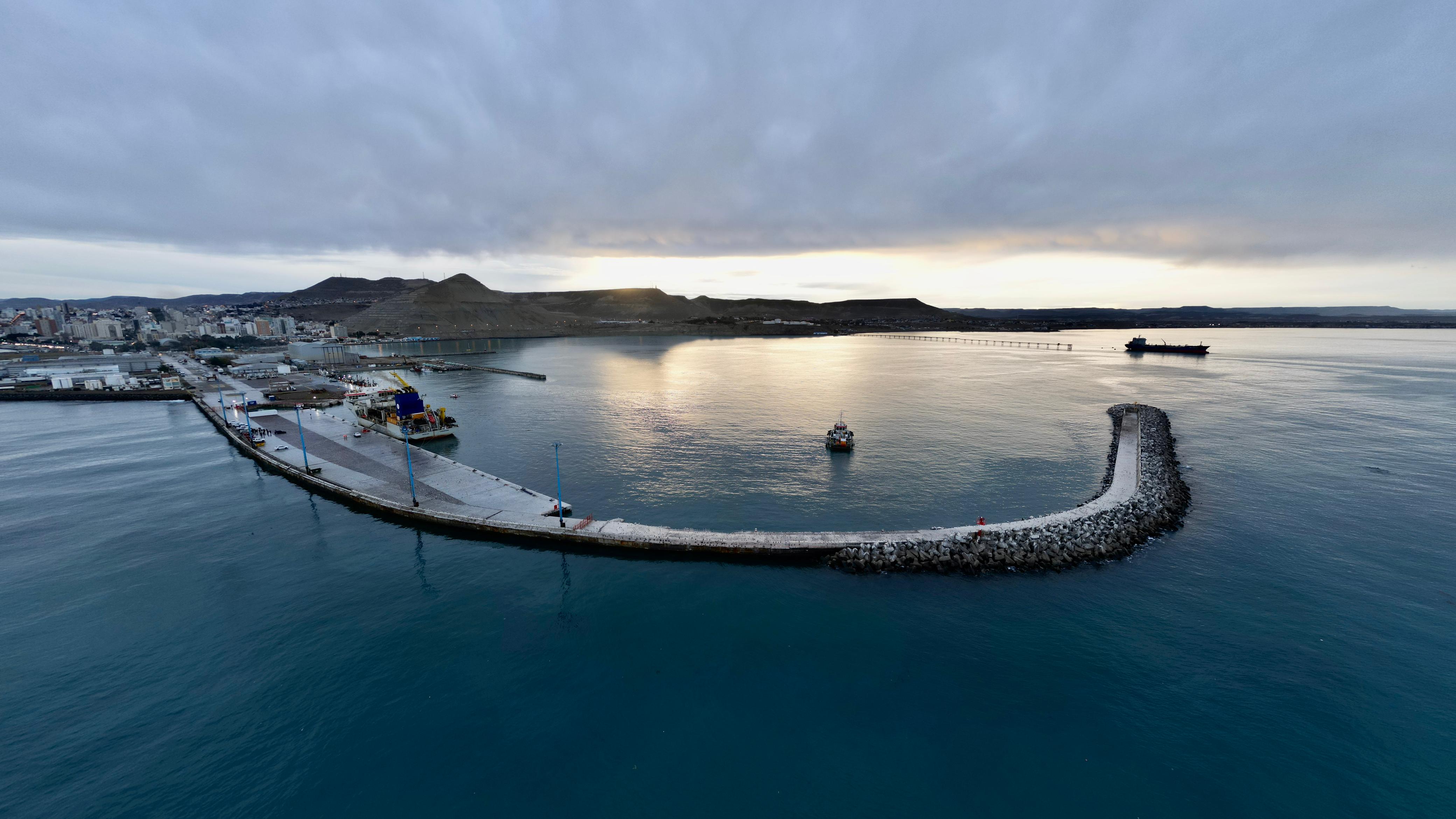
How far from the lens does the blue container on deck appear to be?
4794 cm

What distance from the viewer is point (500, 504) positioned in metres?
32.2

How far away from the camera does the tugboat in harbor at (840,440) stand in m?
46.0

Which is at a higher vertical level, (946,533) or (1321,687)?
(946,533)

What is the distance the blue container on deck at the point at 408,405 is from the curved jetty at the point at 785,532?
6.57 metres

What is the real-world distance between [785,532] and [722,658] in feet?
33.5

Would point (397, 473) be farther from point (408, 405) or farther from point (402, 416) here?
point (408, 405)

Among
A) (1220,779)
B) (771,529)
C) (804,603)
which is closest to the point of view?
(1220,779)

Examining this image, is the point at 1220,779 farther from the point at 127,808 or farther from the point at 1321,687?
the point at 127,808

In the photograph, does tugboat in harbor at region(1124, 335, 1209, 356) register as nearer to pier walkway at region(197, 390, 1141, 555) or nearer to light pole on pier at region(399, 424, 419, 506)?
pier walkway at region(197, 390, 1141, 555)

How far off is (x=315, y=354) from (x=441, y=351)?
36.5 meters

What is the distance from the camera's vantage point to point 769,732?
16.8 metres

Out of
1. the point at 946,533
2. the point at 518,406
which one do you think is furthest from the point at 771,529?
the point at 518,406

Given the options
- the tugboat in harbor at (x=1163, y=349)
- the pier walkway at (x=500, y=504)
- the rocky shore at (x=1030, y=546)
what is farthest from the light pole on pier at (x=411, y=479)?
the tugboat in harbor at (x=1163, y=349)

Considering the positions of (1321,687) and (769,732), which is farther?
(1321,687)
